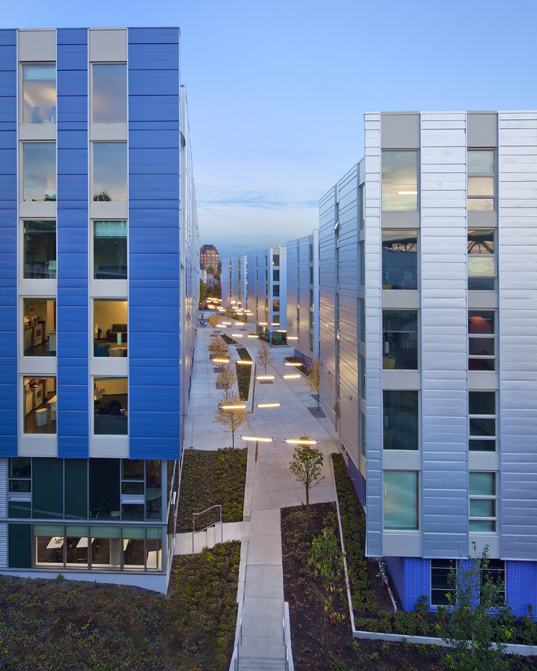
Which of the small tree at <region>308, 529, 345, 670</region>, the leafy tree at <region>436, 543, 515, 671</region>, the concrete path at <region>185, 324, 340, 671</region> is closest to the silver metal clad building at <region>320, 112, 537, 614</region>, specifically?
the leafy tree at <region>436, 543, 515, 671</region>

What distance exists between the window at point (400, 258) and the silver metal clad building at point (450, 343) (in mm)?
27

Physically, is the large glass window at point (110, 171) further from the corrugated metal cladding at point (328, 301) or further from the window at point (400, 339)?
the corrugated metal cladding at point (328, 301)

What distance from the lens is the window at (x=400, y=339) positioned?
1236 cm

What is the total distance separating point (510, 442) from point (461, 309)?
3.79 metres

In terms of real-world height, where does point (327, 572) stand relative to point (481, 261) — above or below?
below

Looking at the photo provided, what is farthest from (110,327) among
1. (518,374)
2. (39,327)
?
(518,374)

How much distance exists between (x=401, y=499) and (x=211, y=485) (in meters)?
9.15

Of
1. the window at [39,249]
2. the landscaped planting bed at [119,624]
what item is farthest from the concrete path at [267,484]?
the window at [39,249]

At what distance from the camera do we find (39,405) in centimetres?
1324

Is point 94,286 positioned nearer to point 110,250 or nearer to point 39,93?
point 110,250

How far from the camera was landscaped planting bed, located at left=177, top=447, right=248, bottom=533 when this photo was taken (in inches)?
660

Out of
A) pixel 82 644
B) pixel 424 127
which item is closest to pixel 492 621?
pixel 82 644

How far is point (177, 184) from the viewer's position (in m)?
12.7

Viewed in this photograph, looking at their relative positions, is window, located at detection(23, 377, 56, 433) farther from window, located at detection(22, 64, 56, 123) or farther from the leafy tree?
the leafy tree
